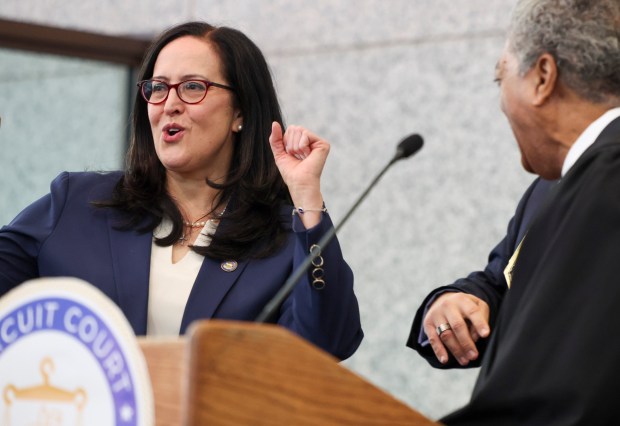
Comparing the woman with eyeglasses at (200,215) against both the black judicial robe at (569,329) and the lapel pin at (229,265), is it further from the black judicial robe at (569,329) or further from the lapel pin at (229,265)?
the black judicial robe at (569,329)

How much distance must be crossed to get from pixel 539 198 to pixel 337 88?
2105 mm

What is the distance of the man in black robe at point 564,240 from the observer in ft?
5.15

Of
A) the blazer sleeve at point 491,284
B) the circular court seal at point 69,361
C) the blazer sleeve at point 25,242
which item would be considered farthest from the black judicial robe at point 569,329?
the blazer sleeve at point 25,242

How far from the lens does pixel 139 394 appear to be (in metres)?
1.43

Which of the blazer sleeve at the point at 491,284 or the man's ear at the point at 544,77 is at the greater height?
the man's ear at the point at 544,77

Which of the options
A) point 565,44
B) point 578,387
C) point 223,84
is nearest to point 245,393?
point 578,387

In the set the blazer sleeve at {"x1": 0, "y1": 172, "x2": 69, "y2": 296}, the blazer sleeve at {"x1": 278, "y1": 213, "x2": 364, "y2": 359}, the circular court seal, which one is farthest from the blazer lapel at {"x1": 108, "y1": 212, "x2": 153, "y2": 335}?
the circular court seal

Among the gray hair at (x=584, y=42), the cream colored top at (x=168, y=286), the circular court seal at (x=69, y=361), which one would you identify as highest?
the gray hair at (x=584, y=42)

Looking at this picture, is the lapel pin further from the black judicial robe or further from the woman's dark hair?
the black judicial robe

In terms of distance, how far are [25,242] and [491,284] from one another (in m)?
1.04

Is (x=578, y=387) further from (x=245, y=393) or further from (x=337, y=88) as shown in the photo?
(x=337, y=88)

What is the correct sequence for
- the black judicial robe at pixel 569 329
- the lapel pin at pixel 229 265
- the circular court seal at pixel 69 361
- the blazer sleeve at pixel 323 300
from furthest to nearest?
the lapel pin at pixel 229 265, the blazer sleeve at pixel 323 300, the black judicial robe at pixel 569 329, the circular court seal at pixel 69 361

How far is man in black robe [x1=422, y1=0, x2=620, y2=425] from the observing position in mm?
1570

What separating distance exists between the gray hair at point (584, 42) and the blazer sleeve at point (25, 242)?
124cm
